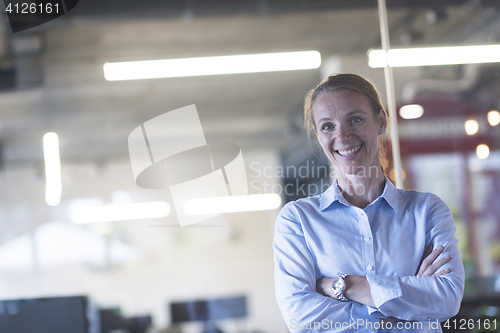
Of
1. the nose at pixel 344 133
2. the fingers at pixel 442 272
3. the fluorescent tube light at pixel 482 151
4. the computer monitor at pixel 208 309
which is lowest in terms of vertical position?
the computer monitor at pixel 208 309

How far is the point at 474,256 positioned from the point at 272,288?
1.44 m

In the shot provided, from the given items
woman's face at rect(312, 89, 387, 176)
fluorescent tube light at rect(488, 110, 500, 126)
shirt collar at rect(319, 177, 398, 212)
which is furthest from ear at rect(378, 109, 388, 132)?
fluorescent tube light at rect(488, 110, 500, 126)

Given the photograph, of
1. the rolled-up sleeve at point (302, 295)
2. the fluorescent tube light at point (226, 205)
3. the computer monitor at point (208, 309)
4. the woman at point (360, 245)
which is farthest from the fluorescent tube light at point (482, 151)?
the rolled-up sleeve at point (302, 295)

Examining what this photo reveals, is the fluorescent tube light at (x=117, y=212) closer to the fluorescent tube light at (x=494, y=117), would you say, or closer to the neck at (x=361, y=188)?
the neck at (x=361, y=188)

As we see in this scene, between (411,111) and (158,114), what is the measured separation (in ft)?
5.57

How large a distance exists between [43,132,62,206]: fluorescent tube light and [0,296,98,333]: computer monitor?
664mm

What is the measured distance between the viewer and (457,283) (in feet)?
4.90

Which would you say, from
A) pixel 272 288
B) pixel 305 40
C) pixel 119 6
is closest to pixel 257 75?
pixel 305 40

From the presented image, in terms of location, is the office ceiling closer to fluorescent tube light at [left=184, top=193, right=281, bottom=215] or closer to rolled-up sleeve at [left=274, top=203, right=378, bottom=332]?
fluorescent tube light at [left=184, top=193, right=281, bottom=215]

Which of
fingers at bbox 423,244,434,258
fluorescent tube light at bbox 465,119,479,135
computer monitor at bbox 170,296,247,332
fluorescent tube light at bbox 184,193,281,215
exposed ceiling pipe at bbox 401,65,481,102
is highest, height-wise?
exposed ceiling pipe at bbox 401,65,481,102

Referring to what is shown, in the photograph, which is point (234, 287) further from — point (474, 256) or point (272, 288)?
point (474, 256)

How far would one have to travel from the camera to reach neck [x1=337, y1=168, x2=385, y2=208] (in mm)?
A: 1689

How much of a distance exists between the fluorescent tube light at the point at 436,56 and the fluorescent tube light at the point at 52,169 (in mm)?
2192

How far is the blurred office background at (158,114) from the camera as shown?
2951 millimetres
